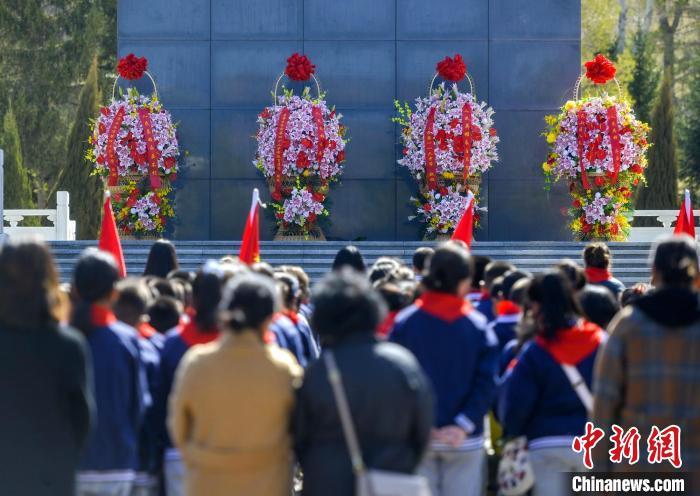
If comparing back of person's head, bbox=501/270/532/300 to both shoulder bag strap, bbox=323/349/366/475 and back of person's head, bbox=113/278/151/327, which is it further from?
shoulder bag strap, bbox=323/349/366/475

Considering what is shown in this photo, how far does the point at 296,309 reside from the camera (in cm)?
816

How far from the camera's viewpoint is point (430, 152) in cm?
1945

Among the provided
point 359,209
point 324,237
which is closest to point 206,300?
point 324,237

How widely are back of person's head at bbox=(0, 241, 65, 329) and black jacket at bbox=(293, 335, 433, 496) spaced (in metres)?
1.03

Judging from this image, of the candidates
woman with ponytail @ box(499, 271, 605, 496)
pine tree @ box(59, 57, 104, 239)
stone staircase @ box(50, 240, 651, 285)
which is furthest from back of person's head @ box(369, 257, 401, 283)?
pine tree @ box(59, 57, 104, 239)

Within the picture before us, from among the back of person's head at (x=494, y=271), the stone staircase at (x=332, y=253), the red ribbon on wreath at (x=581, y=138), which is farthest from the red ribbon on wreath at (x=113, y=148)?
the back of person's head at (x=494, y=271)

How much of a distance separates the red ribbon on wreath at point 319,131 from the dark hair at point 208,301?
1275cm

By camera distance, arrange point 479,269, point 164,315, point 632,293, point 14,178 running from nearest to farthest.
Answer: point 164,315 → point 479,269 → point 632,293 → point 14,178

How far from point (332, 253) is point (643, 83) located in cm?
2013

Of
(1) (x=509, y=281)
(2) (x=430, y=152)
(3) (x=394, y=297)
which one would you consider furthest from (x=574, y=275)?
(2) (x=430, y=152)

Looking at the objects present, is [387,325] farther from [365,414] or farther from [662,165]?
[662,165]

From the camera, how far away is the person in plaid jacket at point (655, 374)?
5539mm

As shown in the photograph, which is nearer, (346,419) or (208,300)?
(346,419)

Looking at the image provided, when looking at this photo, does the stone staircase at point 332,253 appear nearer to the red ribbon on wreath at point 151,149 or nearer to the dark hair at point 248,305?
the red ribbon on wreath at point 151,149
